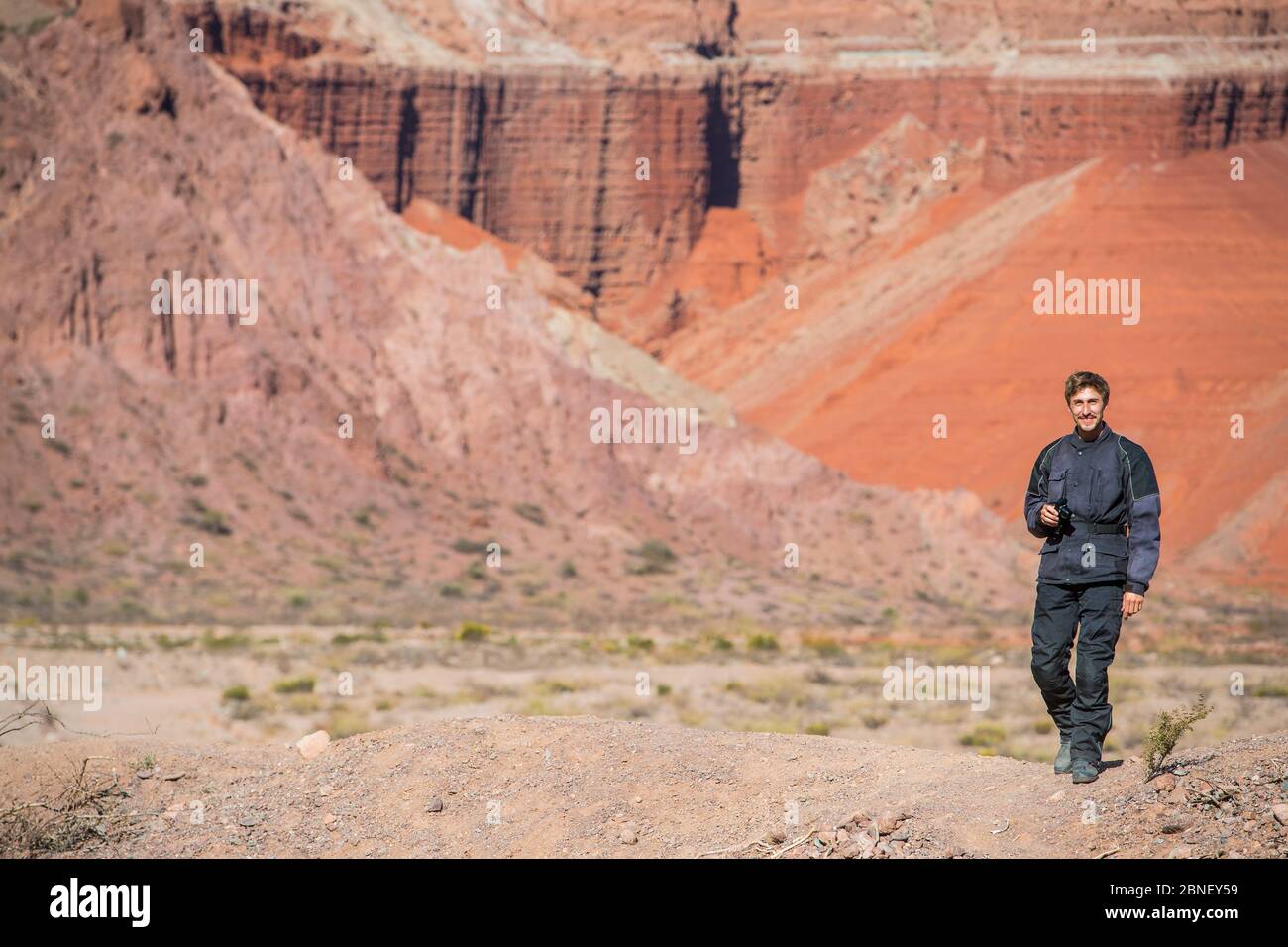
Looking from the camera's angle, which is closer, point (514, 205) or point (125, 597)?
point (125, 597)

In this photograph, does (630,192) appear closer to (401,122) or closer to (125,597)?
(401,122)

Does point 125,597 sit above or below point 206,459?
below

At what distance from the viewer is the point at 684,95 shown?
7069 centimetres

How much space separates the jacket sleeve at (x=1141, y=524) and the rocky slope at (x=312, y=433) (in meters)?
23.3

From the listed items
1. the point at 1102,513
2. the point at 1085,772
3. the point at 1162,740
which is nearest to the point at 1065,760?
the point at 1085,772

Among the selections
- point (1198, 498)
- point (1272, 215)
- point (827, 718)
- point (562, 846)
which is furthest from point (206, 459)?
point (1272, 215)

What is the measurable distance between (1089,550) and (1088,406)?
2.64ft

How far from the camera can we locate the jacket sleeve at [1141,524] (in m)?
9.70

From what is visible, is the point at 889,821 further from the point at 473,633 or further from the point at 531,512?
the point at 531,512

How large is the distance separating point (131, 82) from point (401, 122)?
78.0 feet

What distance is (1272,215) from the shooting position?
2016 inches

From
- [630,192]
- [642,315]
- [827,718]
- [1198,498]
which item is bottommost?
[827,718]

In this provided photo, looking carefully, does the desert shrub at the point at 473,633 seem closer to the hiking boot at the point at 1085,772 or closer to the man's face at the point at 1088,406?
the hiking boot at the point at 1085,772

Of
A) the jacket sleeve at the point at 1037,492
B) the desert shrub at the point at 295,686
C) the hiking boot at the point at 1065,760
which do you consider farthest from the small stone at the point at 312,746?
the desert shrub at the point at 295,686
